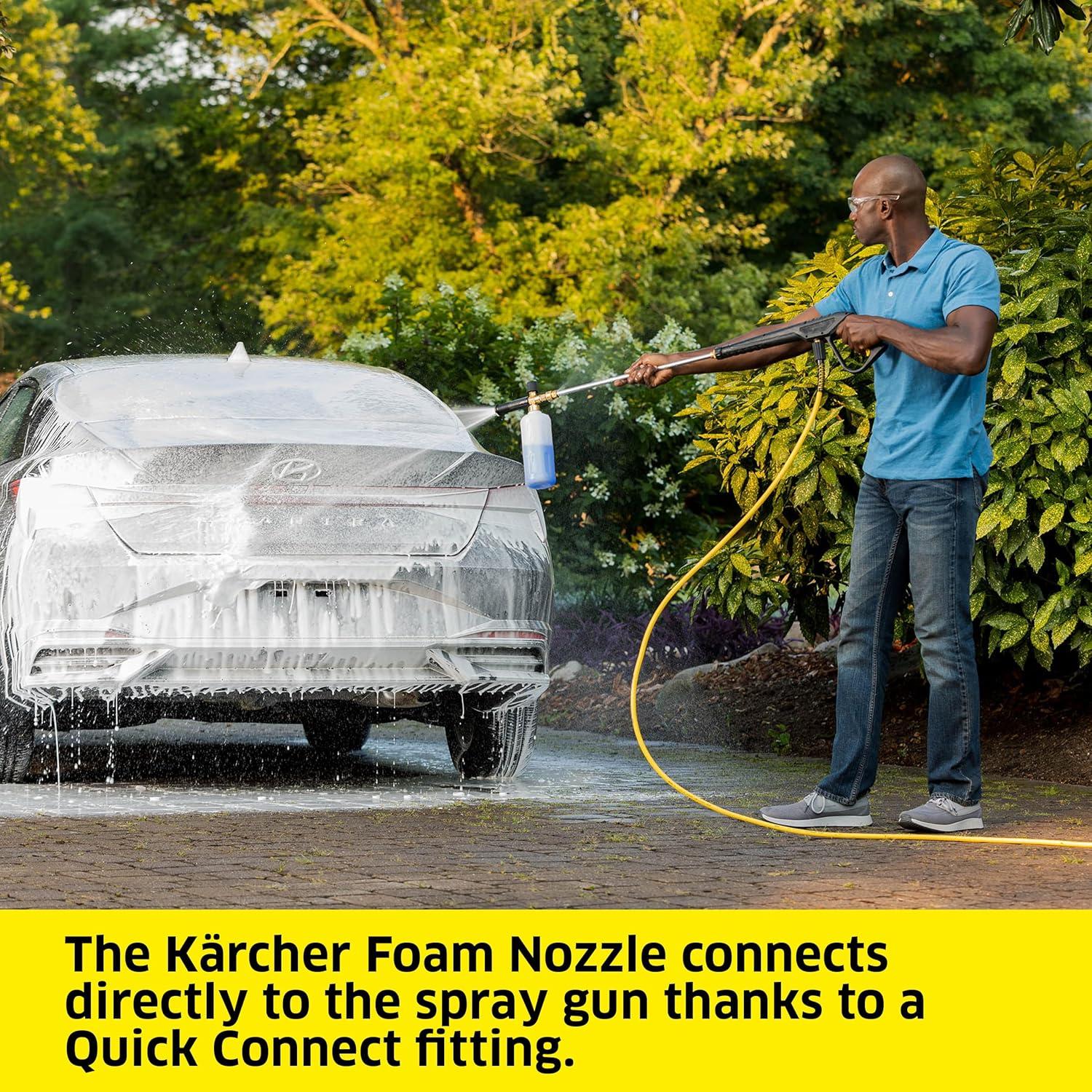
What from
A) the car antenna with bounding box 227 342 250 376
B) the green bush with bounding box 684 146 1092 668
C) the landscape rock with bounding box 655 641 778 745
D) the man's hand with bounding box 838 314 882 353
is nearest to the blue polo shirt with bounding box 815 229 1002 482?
the man's hand with bounding box 838 314 882 353

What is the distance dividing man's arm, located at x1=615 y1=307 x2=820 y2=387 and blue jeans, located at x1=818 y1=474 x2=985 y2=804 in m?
0.55

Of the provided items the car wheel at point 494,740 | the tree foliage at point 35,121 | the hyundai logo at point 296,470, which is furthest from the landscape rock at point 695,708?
the tree foliage at point 35,121

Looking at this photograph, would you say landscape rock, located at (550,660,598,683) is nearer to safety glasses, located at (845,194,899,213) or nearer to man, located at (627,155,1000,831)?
man, located at (627,155,1000,831)

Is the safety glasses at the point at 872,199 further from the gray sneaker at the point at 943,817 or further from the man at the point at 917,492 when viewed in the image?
the gray sneaker at the point at 943,817

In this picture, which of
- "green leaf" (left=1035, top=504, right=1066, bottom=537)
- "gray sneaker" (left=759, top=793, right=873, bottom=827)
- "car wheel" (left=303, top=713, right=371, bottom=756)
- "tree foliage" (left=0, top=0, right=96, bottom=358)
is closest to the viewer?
"gray sneaker" (left=759, top=793, right=873, bottom=827)

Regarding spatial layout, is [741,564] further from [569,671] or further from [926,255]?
[569,671]

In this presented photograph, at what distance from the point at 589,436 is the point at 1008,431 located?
5372 millimetres

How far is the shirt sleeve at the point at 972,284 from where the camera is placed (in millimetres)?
5758

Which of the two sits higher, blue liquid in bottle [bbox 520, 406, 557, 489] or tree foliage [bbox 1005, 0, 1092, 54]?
tree foliage [bbox 1005, 0, 1092, 54]

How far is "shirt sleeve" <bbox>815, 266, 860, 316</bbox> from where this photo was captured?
6238 mm

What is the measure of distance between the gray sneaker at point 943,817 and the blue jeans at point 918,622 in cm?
3

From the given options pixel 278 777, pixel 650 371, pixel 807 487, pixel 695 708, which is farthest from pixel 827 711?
pixel 650 371

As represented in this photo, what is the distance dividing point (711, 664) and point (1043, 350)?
3561 millimetres
